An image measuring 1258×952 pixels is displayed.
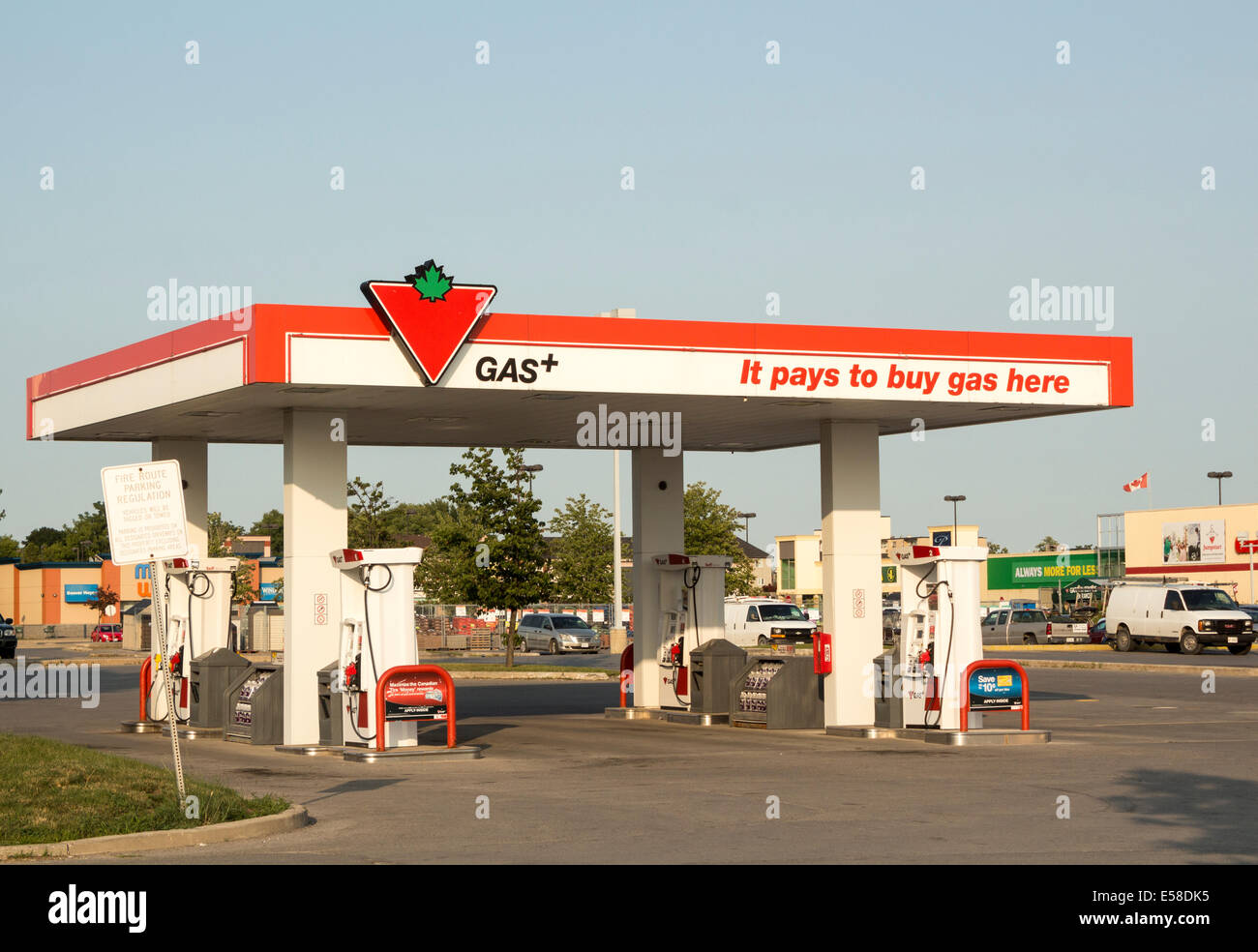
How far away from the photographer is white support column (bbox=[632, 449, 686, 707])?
89.8 ft

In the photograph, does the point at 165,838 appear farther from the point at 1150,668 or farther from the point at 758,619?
the point at 758,619

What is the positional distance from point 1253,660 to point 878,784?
114 ft

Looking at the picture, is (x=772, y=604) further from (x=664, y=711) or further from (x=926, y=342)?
(x=926, y=342)

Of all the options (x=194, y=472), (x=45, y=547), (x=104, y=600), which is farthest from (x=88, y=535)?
(x=194, y=472)

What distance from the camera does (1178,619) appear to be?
167 ft

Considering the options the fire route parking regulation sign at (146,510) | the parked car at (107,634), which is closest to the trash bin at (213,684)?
the fire route parking regulation sign at (146,510)

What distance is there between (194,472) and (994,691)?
545 inches

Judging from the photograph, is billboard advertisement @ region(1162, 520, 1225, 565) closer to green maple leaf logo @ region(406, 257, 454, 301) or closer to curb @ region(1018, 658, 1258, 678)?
curb @ region(1018, 658, 1258, 678)

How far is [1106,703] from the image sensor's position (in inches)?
1205

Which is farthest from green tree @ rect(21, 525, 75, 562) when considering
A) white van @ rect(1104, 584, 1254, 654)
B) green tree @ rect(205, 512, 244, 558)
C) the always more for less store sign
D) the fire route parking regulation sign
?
the fire route parking regulation sign

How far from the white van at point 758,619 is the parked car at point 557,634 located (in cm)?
560
